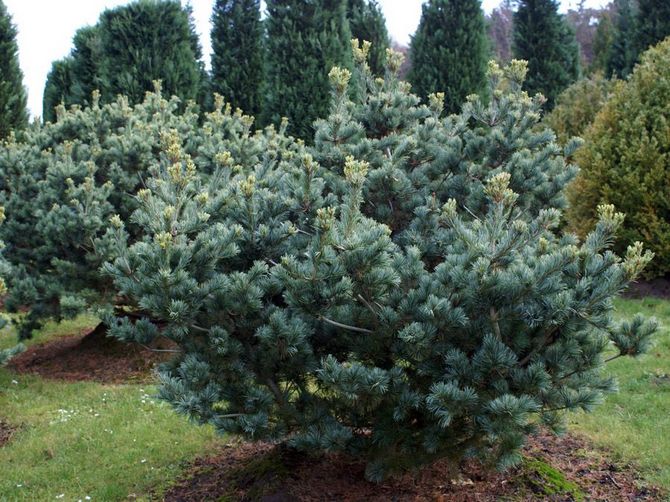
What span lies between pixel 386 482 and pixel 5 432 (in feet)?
10.4

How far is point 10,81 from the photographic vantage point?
45.6 ft

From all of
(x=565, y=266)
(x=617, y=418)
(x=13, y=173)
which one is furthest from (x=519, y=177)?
(x=13, y=173)

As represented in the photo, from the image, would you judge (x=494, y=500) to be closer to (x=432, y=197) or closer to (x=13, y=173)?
(x=432, y=197)

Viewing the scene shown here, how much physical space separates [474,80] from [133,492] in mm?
11337

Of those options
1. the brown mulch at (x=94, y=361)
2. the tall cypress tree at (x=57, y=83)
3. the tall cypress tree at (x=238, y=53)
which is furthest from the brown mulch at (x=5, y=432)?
the tall cypress tree at (x=57, y=83)

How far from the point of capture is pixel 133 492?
425cm

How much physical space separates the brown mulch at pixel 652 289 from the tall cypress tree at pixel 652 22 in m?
8.36

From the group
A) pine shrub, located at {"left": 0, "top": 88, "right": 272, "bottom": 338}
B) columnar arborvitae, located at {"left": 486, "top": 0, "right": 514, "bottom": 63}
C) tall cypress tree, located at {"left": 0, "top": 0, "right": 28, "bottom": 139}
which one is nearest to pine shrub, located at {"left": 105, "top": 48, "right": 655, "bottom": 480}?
pine shrub, located at {"left": 0, "top": 88, "right": 272, "bottom": 338}

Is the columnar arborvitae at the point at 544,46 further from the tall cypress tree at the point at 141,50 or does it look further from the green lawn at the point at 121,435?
the green lawn at the point at 121,435

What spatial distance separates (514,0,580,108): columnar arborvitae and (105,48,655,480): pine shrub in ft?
45.7

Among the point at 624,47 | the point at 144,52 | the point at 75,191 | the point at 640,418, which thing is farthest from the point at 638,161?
the point at 624,47

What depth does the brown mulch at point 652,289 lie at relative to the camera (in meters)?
9.22

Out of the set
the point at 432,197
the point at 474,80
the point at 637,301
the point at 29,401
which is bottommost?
the point at 29,401

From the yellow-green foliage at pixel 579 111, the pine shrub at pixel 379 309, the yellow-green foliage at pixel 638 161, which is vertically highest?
the yellow-green foliage at pixel 579 111
